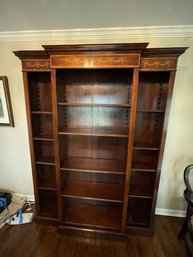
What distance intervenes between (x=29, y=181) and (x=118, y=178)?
4.68ft

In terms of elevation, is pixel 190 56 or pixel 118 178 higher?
pixel 190 56

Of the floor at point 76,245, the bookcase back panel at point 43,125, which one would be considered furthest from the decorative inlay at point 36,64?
the floor at point 76,245

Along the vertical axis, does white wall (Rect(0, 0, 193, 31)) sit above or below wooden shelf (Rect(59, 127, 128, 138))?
above

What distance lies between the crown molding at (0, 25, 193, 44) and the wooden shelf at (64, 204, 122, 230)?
221 centimetres

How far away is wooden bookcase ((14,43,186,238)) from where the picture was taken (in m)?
1.46

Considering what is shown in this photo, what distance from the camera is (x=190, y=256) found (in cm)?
147

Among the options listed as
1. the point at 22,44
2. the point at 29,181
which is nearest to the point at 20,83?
the point at 22,44

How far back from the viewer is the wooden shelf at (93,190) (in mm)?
1650

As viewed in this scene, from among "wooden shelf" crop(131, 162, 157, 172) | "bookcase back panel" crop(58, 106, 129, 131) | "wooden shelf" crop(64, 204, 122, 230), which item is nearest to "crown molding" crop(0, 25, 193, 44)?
"bookcase back panel" crop(58, 106, 129, 131)

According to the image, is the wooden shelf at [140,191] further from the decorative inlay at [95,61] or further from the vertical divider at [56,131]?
the decorative inlay at [95,61]

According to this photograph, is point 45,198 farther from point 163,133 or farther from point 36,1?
point 36,1

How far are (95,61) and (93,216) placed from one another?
6.15 ft

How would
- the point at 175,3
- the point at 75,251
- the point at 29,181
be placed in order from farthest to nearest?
1. the point at 29,181
2. the point at 75,251
3. the point at 175,3

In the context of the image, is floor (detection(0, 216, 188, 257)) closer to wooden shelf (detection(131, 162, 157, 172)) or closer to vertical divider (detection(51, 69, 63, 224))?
vertical divider (detection(51, 69, 63, 224))
